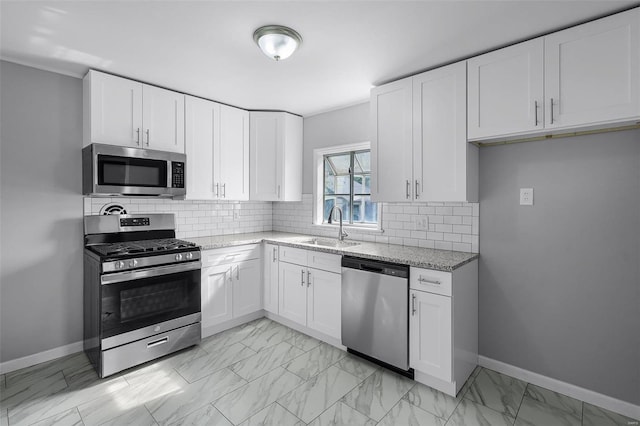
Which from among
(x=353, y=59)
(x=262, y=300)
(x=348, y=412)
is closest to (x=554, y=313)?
(x=348, y=412)

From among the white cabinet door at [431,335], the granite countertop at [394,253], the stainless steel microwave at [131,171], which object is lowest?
the white cabinet door at [431,335]

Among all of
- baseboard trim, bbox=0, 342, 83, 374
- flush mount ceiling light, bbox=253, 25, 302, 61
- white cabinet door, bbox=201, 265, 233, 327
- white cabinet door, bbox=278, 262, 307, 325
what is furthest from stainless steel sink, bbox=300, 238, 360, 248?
baseboard trim, bbox=0, 342, 83, 374

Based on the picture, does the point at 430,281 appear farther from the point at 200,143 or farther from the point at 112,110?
the point at 112,110

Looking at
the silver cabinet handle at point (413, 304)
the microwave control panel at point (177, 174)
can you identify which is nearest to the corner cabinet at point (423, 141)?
the silver cabinet handle at point (413, 304)

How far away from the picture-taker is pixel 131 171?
2773mm

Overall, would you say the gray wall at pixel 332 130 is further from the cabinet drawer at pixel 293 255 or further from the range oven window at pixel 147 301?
the range oven window at pixel 147 301

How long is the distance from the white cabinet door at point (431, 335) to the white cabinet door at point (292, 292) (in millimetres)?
1161

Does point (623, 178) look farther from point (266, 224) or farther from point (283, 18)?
point (266, 224)

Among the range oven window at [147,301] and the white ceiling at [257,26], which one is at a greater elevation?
the white ceiling at [257,26]

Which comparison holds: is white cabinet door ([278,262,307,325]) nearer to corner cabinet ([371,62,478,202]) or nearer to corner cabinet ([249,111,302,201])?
corner cabinet ([249,111,302,201])

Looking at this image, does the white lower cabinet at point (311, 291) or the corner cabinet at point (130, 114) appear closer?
the corner cabinet at point (130, 114)

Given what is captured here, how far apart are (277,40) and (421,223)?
1.96 metres

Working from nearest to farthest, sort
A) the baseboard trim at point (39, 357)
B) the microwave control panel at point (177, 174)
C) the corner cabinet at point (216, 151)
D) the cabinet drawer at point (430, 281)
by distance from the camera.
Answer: the cabinet drawer at point (430, 281), the baseboard trim at point (39, 357), the microwave control panel at point (177, 174), the corner cabinet at point (216, 151)

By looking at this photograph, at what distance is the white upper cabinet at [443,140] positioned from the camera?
2.41 m
